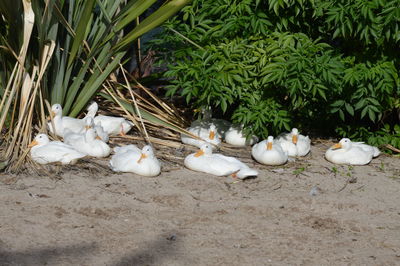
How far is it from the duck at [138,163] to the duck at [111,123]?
37.8 inches

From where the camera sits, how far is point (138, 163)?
258 inches

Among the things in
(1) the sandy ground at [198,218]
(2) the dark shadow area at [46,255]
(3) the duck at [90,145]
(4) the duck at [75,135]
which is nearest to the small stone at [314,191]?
(1) the sandy ground at [198,218]

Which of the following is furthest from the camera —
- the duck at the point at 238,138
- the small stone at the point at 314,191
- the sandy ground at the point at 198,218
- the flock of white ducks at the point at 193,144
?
the duck at the point at 238,138

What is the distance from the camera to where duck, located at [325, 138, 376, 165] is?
7.41 metres

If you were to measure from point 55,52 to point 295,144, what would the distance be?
99.4 inches

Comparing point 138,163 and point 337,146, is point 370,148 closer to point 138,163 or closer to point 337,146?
point 337,146

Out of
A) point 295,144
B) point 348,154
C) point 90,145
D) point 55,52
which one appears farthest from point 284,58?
point 55,52

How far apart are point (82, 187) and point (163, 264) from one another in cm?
154

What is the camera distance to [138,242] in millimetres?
5172

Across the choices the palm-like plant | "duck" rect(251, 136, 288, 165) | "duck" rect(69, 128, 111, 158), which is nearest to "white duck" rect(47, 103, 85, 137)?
the palm-like plant

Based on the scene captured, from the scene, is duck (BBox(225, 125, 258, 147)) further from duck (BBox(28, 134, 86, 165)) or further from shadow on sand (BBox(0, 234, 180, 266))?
shadow on sand (BBox(0, 234, 180, 266))

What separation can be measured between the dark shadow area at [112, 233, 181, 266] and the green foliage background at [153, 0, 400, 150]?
2115 mm

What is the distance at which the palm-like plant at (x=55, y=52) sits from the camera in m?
6.77

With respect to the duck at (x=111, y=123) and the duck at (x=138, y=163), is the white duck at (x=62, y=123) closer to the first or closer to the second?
the duck at (x=111, y=123)
